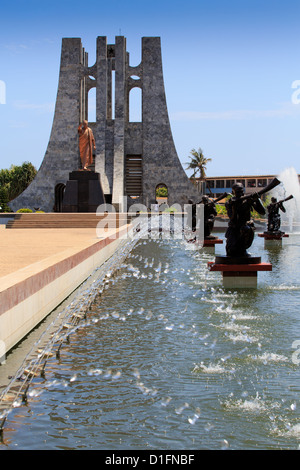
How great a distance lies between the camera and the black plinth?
31062 mm

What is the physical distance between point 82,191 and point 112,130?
18.7 m

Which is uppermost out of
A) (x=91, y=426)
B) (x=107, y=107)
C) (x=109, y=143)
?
(x=107, y=107)

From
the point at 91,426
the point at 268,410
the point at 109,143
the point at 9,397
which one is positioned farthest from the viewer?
the point at 109,143

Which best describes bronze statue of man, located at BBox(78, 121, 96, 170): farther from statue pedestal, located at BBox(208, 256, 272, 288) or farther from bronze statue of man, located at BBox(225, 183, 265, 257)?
statue pedestal, located at BBox(208, 256, 272, 288)

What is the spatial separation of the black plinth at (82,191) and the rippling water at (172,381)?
2233 centimetres

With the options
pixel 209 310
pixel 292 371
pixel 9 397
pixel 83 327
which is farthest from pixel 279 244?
pixel 9 397

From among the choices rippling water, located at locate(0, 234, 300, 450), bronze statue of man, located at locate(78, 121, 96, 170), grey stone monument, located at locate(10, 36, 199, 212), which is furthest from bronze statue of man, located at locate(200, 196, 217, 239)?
grey stone monument, located at locate(10, 36, 199, 212)

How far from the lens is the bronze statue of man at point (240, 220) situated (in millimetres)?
10125

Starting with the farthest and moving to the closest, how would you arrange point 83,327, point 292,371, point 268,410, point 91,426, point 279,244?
1. point 279,244
2. point 83,327
3. point 292,371
4. point 268,410
5. point 91,426

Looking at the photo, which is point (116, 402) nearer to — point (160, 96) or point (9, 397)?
point (9, 397)

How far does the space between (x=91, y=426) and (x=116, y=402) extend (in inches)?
18.8

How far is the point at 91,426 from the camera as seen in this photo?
4121 millimetres

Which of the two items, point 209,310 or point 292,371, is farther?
point 209,310

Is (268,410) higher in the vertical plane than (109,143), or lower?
lower
